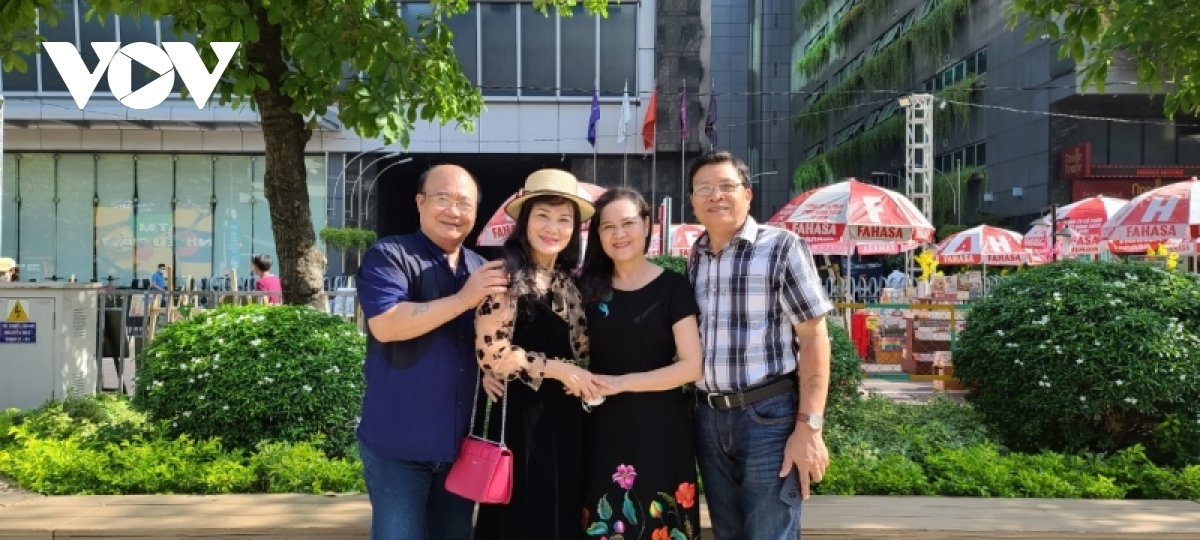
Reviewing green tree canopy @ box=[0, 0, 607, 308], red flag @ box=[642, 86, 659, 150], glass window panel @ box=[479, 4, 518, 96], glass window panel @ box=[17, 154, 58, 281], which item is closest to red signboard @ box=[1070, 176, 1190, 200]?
red flag @ box=[642, 86, 659, 150]

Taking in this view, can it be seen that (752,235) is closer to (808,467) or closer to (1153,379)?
(808,467)

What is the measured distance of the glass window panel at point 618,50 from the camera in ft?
95.6

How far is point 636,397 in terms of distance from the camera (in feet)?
10.3

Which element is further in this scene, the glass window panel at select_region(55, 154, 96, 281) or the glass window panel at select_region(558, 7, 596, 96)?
the glass window panel at select_region(55, 154, 96, 281)

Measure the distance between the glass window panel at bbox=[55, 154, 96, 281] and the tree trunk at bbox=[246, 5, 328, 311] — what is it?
2901cm

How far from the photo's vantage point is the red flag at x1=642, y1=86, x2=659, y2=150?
28.5 m

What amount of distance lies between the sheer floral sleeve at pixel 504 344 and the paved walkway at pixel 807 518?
1244mm

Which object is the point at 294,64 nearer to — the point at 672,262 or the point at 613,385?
the point at 672,262

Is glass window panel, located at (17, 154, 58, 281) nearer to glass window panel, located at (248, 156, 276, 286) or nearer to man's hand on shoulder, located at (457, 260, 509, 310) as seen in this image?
glass window panel, located at (248, 156, 276, 286)

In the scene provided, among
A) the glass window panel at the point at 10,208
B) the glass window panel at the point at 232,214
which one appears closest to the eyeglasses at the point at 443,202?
the glass window panel at the point at 232,214

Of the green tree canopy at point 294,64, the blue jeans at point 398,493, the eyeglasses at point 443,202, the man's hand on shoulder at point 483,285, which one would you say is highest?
the green tree canopy at point 294,64

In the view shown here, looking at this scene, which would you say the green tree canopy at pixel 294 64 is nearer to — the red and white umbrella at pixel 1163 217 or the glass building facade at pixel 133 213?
the red and white umbrella at pixel 1163 217

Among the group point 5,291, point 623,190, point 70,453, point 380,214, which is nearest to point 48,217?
point 380,214

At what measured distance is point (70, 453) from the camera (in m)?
5.47
